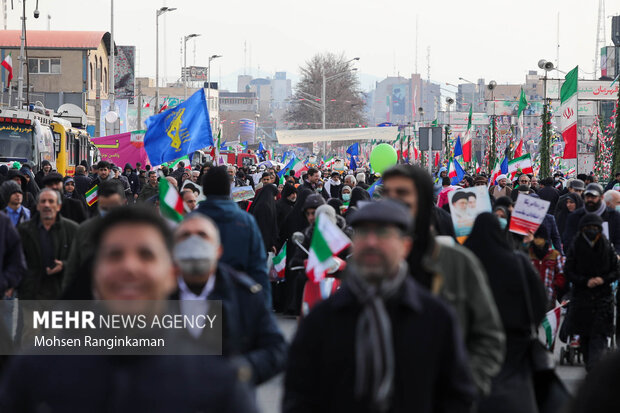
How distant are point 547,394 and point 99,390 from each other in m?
3.31

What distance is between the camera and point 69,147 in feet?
107

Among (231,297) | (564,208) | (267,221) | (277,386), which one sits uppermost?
(231,297)

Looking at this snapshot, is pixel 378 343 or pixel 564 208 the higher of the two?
pixel 378 343

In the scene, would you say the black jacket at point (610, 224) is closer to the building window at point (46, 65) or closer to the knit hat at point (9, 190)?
the knit hat at point (9, 190)

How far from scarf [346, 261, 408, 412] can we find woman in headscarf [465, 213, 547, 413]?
1.93 meters

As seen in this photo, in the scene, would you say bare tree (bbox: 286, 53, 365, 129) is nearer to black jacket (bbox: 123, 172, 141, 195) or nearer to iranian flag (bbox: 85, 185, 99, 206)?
black jacket (bbox: 123, 172, 141, 195)

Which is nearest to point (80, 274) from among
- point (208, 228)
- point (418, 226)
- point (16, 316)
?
point (208, 228)

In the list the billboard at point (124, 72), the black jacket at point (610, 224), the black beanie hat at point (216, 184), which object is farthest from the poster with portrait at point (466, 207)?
the billboard at point (124, 72)

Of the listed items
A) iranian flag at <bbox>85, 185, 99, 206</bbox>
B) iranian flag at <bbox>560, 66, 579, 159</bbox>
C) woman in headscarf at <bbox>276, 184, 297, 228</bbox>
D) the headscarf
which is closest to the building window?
iranian flag at <bbox>560, 66, 579, 159</bbox>

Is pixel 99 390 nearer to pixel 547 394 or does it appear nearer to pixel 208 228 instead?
pixel 208 228

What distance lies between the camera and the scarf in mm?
3457

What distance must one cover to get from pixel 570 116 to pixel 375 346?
2465 centimetres

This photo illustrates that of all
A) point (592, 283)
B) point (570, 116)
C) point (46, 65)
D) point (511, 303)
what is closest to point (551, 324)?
point (592, 283)

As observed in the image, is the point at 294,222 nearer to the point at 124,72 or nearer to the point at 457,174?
the point at 457,174
